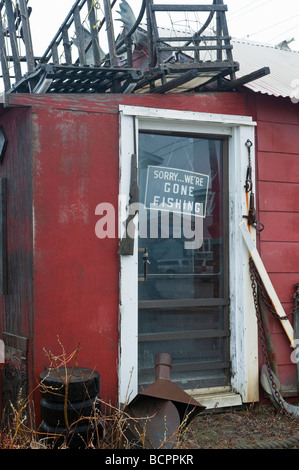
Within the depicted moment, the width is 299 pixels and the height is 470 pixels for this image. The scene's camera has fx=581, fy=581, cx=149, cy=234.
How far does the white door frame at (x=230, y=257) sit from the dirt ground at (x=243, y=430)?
8.7 inches

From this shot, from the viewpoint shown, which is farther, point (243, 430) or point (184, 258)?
point (184, 258)

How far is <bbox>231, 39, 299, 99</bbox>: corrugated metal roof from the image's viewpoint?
19.6 ft

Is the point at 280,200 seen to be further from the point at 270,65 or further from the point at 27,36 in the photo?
the point at 27,36

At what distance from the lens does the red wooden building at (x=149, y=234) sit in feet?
17.4

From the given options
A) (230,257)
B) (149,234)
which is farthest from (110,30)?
(230,257)

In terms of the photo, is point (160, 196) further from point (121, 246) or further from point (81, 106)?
point (81, 106)

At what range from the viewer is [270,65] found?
730 cm

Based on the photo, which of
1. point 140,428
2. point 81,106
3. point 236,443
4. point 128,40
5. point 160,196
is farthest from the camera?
point 128,40

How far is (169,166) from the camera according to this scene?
5977 millimetres

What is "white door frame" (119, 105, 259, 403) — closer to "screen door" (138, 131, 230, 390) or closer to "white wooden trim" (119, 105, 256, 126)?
"white wooden trim" (119, 105, 256, 126)

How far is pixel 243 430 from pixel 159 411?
1126 mm

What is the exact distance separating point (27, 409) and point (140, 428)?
1138 mm

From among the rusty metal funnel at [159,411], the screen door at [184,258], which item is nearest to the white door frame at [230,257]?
the screen door at [184,258]
